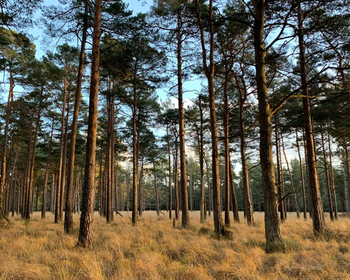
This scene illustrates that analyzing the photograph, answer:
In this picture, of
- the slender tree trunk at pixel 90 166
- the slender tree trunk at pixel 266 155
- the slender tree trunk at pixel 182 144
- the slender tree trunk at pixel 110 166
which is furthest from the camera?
the slender tree trunk at pixel 110 166

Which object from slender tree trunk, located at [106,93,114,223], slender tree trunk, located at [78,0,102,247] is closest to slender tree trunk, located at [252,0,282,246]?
slender tree trunk, located at [78,0,102,247]

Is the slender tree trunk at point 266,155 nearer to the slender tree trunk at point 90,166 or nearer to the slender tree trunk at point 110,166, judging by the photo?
the slender tree trunk at point 90,166

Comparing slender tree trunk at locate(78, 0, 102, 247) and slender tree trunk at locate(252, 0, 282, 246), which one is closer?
slender tree trunk at locate(252, 0, 282, 246)

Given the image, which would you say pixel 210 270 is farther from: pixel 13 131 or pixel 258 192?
pixel 258 192

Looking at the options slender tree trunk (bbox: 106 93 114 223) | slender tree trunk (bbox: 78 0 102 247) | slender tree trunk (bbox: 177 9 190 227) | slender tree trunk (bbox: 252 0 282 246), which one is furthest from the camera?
slender tree trunk (bbox: 106 93 114 223)

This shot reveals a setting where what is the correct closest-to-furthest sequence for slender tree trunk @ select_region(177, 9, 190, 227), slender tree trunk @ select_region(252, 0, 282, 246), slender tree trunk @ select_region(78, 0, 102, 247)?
slender tree trunk @ select_region(252, 0, 282, 246) → slender tree trunk @ select_region(78, 0, 102, 247) → slender tree trunk @ select_region(177, 9, 190, 227)

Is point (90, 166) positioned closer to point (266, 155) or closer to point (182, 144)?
point (266, 155)

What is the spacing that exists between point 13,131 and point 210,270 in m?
21.4

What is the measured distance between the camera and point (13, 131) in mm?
19422

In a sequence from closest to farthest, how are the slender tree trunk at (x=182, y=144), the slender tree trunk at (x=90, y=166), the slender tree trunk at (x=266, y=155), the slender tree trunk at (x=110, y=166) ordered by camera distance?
the slender tree trunk at (x=266, y=155), the slender tree trunk at (x=90, y=166), the slender tree trunk at (x=182, y=144), the slender tree trunk at (x=110, y=166)

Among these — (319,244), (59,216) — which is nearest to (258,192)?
(59,216)

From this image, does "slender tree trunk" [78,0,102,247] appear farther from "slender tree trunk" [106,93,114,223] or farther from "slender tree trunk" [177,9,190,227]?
"slender tree trunk" [106,93,114,223]

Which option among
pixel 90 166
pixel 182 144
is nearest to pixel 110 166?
pixel 182 144

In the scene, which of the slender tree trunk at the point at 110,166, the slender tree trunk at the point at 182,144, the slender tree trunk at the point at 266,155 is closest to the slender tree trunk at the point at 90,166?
the slender tree trunk at the point at 266,155
